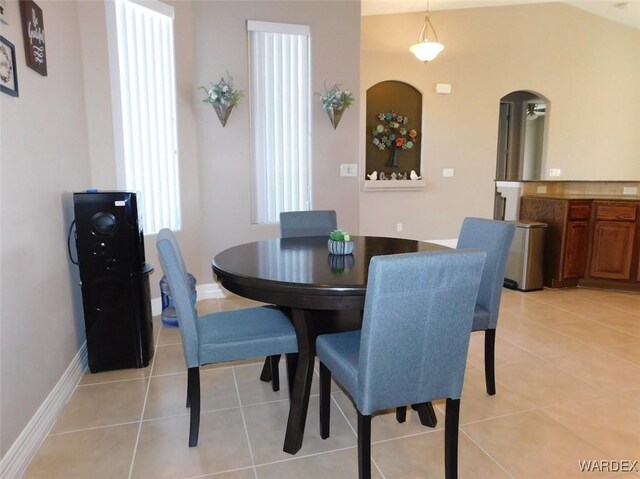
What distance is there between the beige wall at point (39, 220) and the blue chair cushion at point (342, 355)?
1.21 m

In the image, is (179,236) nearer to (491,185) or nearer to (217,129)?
(217,129)

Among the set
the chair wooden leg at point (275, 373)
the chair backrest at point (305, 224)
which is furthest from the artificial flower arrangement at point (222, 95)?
the chair wooden leg at point (275, 373)

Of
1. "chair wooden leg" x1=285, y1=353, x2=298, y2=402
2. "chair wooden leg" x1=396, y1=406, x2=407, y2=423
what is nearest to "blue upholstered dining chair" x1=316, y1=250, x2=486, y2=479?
"chair wooden leg" x1=396, y1=406, x2=407, y2=423

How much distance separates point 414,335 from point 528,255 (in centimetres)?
339

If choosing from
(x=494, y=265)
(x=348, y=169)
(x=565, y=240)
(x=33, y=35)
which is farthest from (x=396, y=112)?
(x=33, y=35)

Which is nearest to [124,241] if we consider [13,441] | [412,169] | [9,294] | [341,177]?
[9,294]

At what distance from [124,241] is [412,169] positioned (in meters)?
4.79

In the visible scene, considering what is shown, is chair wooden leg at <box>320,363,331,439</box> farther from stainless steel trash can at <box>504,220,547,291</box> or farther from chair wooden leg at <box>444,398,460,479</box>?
stainless steel trash can at <box>504,220,547,291</box>

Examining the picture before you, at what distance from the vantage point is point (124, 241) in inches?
98.3

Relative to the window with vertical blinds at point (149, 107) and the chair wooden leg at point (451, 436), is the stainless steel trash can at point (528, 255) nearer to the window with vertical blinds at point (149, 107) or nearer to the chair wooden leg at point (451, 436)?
the chair wooden leg at point (451, 436)

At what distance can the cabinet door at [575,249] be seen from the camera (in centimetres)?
428

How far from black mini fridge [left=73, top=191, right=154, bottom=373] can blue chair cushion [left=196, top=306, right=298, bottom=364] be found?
0.75 meters

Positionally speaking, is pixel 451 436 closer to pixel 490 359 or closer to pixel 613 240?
pixel 490 359

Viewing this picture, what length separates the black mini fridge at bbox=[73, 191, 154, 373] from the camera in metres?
2.42
